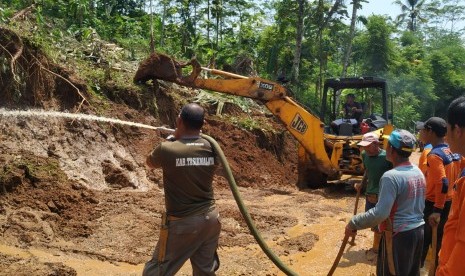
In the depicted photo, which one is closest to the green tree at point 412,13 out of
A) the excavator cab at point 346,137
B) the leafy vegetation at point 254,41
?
the leafy vegetation at point 254,41

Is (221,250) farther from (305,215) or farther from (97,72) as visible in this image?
(97,72)

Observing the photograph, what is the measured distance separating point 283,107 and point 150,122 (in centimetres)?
296

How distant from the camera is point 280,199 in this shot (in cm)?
1018

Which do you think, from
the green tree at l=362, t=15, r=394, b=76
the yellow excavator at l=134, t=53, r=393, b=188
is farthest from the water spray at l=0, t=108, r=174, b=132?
the green tree at l=362, t=15, r=394, b=76

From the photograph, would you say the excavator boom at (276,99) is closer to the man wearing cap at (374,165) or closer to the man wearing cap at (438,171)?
the man wearing cap at (374,165)

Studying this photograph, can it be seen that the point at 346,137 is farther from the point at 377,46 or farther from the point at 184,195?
the point at 377,46

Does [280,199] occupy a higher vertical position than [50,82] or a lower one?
lower

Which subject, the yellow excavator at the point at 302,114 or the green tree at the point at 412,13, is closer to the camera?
the yellow excavator at the point at 302,114

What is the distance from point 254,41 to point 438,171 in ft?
62.9

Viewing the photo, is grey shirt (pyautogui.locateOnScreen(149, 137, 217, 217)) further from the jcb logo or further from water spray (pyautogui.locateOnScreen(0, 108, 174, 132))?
the jcb logo

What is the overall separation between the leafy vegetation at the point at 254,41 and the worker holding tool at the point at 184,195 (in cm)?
566

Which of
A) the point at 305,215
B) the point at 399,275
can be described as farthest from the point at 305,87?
the point at 399,275

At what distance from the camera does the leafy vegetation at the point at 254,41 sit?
11.9 meters

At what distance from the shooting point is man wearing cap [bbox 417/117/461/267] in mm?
4969
